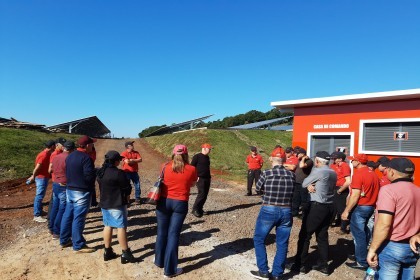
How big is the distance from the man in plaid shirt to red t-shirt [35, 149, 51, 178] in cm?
527

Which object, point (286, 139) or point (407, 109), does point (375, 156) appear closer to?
point (407, 109)

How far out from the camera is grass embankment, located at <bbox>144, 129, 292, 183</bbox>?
2041 centimetres

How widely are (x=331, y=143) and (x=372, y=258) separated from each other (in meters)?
8.21

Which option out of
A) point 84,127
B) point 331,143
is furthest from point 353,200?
point 84,127

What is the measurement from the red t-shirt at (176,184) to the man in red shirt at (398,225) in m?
2.50

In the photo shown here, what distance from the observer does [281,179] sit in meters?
4.46

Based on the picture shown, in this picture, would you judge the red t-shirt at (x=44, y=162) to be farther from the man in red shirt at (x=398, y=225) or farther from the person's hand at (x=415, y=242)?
the person's hand at (x=415, y=242)

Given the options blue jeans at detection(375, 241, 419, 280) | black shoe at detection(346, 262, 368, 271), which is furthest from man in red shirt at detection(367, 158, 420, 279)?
black shoe at detection(346, 262, 368, 271)

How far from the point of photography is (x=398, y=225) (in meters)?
2.88

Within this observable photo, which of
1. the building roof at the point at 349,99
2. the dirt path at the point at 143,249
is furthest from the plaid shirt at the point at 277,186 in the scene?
the building roof at the point at 349,99

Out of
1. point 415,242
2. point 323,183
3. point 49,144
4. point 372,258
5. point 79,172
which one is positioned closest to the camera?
point 415,242

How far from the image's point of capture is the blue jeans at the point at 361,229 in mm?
5035

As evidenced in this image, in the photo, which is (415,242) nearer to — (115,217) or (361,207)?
(361,207)

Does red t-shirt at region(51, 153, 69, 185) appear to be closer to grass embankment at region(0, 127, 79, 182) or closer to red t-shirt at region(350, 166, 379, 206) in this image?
red t-shirt at region(350, 166, 379, 206)
